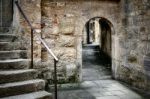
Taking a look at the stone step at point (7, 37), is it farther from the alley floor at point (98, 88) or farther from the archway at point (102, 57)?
the archway at point (102, 57)

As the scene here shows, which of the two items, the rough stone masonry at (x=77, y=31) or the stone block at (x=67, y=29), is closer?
the rough stone masonry at (x=77, y=31)

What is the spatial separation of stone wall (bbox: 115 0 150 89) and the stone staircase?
3275mm

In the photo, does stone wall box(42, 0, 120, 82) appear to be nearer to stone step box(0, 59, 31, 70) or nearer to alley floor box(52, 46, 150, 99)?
alley floor box(52, 46, 150, 99)

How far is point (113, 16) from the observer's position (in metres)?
7.92

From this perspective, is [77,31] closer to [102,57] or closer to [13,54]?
[13,54]

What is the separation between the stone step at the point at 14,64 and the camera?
5140 mm

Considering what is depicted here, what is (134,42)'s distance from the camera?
7.18m

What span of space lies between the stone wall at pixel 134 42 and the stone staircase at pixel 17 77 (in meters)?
3.27

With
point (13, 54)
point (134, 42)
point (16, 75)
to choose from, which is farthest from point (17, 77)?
point (134, 42)

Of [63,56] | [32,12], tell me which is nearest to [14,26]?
[32,12]

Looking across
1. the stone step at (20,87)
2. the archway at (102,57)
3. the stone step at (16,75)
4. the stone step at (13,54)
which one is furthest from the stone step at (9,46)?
the archway at (102,57)

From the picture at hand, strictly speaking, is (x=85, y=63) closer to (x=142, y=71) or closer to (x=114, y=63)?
(x=114, y=63)

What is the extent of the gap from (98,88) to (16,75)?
10.5 ft

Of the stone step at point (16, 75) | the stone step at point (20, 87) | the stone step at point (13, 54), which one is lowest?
the stone step at point (20, 87)
